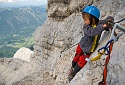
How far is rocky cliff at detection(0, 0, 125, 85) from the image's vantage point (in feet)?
22.9

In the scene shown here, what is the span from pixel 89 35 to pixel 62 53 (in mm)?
7648

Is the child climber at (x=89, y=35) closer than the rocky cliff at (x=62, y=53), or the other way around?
the rocky cliff at (x=62, y=53)

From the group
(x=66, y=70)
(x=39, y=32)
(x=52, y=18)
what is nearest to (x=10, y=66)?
(x=39, y=32)

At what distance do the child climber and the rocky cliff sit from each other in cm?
35

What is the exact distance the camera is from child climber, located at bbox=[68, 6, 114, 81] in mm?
7324

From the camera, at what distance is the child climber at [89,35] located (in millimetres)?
7324

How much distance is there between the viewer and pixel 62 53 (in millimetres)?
14992

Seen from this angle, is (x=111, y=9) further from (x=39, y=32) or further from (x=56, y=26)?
(x=39, y=32)

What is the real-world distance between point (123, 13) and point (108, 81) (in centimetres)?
527

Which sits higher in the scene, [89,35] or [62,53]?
[89,35]

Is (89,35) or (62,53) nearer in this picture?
(89,35)

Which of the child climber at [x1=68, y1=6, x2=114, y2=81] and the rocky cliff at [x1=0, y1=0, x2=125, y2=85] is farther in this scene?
the child climber at [x1=68, y1=6, x2=114, y2=81]

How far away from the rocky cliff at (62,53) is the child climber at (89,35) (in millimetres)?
347

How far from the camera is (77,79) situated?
7703 millimetres
